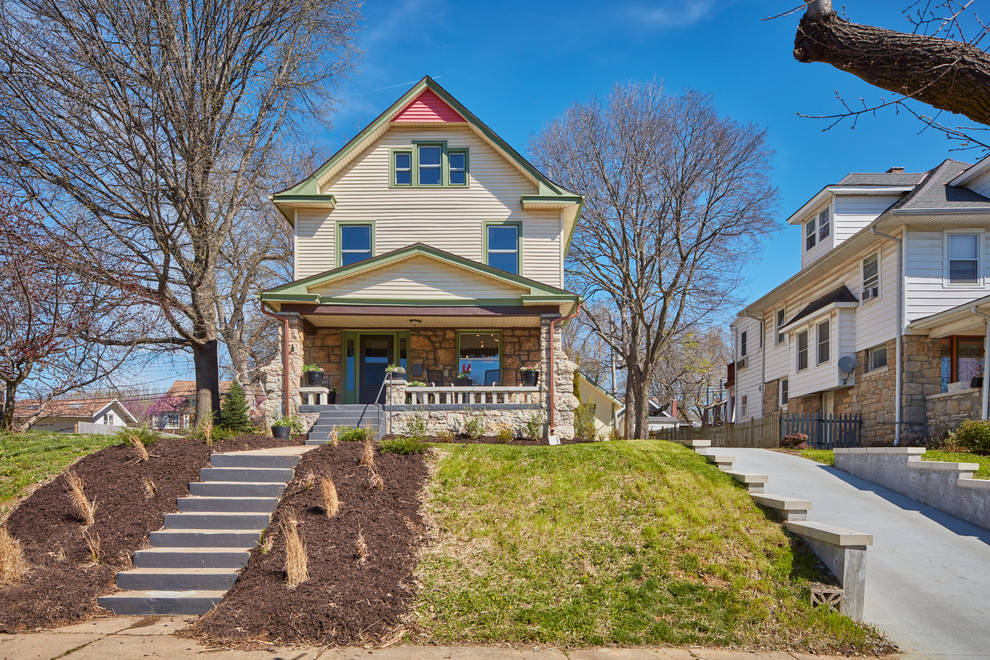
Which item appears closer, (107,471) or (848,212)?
(107,471)

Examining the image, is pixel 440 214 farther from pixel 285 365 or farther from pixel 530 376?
pixel 285 365

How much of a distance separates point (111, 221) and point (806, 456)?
16764 millimetres

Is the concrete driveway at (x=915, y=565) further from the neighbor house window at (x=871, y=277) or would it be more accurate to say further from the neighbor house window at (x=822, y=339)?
the neighbor house window at (x=822, y=339)

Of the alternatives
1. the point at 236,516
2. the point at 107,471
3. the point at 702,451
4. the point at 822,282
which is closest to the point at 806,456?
the point at 702,451

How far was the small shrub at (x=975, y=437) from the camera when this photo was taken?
512 inches

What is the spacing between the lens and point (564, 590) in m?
7.18

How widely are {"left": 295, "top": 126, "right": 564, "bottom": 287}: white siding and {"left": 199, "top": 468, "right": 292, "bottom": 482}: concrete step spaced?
10.1 metres

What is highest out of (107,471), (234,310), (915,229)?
(915,229)

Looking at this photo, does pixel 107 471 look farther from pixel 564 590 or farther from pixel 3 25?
pixel 3 25

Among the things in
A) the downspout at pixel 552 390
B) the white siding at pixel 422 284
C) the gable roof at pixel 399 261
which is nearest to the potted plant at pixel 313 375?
the gable roof at pixel 399 261

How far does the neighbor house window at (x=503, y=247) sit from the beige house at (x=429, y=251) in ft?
0.09

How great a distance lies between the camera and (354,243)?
19422 millimetres

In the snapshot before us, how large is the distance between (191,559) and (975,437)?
45.6 feet

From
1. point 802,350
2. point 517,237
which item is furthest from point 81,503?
point 802,350
